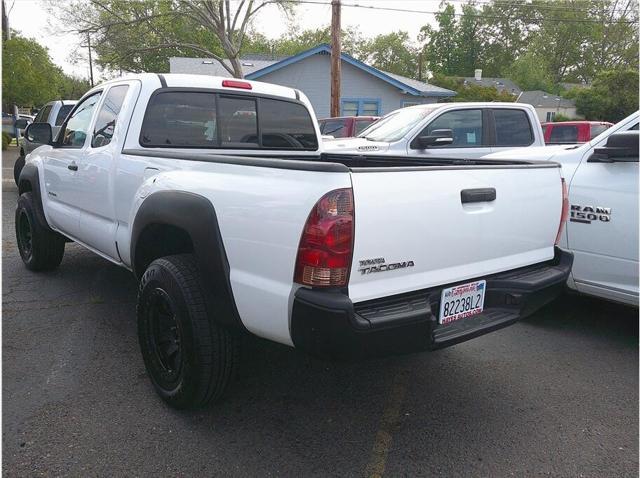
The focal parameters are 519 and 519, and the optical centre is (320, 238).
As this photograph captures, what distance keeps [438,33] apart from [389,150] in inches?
2938

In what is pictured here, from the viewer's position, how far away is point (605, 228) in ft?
12.6

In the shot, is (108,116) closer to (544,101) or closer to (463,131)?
(463,131)

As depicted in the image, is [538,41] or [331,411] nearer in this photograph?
[331,411]

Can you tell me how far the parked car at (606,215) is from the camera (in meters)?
3.72

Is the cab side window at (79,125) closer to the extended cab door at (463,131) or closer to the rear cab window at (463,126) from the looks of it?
the extended cab door at (463,131)

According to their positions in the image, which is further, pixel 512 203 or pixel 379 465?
pixel 512 203

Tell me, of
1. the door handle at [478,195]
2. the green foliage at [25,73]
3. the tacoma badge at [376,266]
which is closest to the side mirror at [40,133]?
the tacoma badge at [376,266]

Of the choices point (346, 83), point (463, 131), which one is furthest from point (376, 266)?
point (346, 83)

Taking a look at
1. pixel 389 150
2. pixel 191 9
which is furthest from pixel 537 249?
pixel 191 9

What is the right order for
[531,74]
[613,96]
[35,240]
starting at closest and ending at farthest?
[35,240], [613,96], [531,74]

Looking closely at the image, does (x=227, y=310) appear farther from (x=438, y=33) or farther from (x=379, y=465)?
(x=438, y=33)

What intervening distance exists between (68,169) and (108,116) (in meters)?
0.73

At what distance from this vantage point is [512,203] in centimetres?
273

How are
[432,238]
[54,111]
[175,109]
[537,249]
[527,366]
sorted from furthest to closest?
1. [54,111]
2. [175,109]
3. [527,366]
4. [537,249]
5. [432,238]
